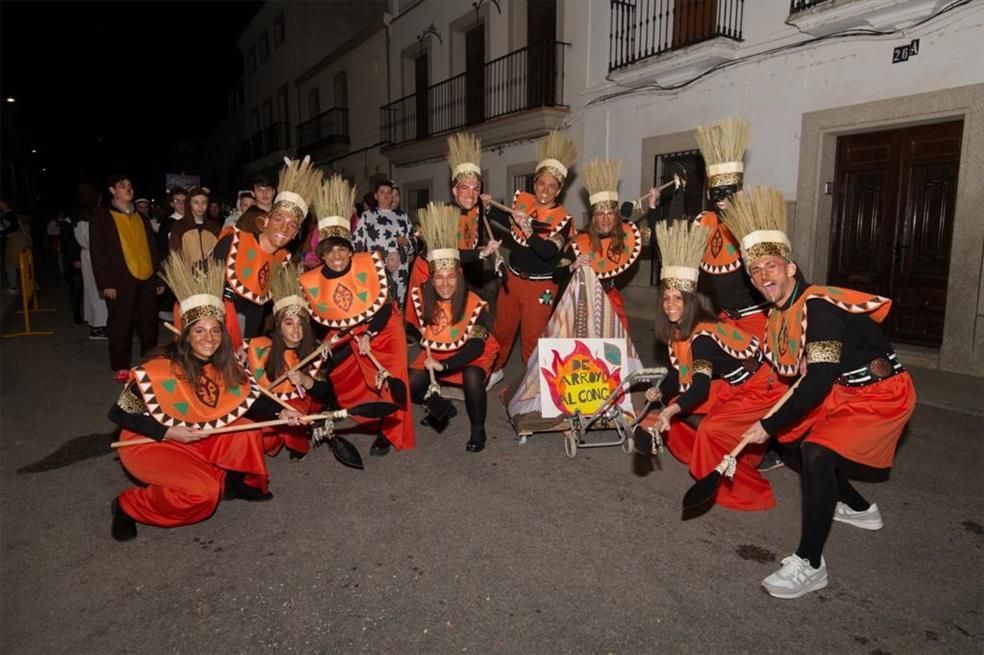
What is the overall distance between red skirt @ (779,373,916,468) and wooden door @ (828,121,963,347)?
5.09m

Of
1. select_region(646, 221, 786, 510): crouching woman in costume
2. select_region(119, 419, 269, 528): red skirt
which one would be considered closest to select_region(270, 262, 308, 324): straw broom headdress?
select_region(119, 419, 269, 528): red skirt

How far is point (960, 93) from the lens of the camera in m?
6.11

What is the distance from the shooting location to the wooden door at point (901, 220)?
22.1 ft

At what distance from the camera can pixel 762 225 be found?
303 cm

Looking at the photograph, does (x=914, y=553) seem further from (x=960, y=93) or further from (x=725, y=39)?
(x=725, y=39)

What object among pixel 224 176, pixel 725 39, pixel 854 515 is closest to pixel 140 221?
pixel 854 515

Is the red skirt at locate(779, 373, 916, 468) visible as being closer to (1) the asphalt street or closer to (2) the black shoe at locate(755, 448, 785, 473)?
(1) the asphalt street

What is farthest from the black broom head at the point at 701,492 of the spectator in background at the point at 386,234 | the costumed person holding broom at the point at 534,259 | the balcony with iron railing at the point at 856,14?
the balcony with iron railing at the point at 856,14

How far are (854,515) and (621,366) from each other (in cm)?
173

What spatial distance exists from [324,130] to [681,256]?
19642mm

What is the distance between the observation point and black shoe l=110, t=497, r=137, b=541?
314 cm

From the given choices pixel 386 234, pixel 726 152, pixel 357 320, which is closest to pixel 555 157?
pixel 726 152

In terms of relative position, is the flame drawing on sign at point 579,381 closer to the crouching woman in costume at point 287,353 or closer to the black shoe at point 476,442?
the black shoe at point 476,442

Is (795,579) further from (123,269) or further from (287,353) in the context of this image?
(123,269)
